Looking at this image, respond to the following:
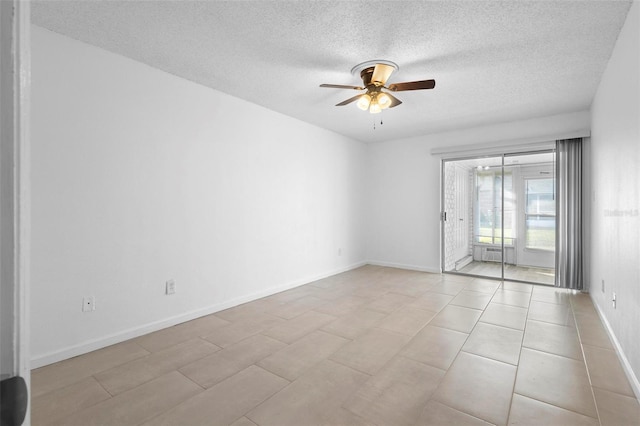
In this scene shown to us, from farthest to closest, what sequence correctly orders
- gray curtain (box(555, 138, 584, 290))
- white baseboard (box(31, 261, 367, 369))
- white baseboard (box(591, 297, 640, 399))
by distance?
gray curtain (box(555, 138, 584, 290)) < white baseboard (box(31, 261, 367, 369)) < white baseboard (box(591, 297, 640, 399))

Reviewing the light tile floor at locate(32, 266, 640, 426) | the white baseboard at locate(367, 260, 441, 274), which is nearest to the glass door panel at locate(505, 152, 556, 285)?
the white baseboard at locate(367, 260, 441, 274)

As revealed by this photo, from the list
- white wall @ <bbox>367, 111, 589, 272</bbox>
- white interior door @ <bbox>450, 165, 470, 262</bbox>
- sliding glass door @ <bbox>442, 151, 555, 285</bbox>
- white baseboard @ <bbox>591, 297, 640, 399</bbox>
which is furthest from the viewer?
white interior door @ <bbox>450, 165, 470, 262</bbox>

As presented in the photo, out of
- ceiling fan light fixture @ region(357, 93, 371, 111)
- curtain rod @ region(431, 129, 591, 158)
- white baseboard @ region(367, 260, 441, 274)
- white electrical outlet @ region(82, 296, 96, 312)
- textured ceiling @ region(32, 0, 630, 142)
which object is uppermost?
textured ceiling @ region(32, 0, 630, 142)

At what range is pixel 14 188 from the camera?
0.44 metres

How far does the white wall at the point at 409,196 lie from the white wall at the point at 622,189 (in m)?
1.99

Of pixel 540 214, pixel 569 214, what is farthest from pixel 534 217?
pixel 569 214

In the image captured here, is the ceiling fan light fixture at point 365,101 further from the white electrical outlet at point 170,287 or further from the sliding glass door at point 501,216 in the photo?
the sliding glass door at point 501,216

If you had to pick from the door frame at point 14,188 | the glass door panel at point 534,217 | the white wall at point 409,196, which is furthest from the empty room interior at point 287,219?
the door frame at point 14,188

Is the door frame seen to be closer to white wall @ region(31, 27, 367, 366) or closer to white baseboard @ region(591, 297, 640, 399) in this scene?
white wall @ region(31, 27, 367, 366)

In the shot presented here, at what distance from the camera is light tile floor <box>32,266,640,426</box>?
1.88 m

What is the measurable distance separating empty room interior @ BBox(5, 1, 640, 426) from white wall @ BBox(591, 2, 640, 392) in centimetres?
3

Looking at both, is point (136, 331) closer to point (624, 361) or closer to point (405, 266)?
point (624, 361)

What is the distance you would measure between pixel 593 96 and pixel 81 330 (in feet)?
19.3

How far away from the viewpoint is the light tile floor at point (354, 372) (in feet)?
6.18
